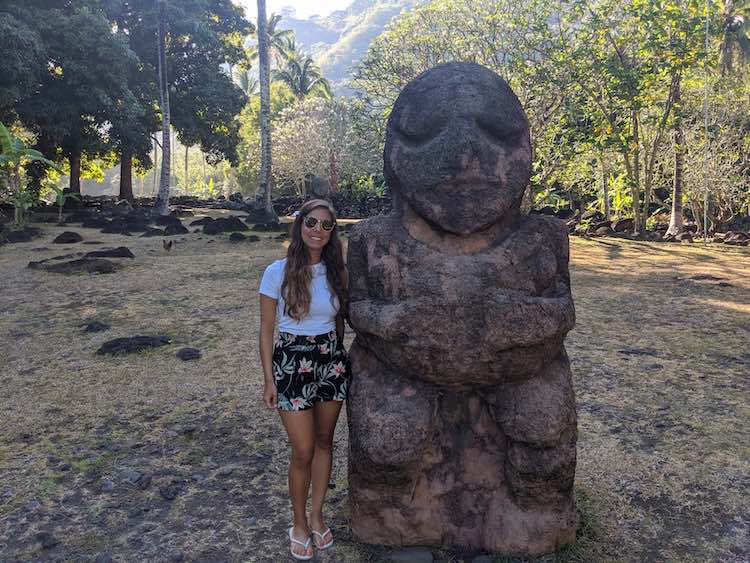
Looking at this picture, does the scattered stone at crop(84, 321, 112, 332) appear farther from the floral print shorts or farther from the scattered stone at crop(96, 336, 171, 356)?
the floral print shorts

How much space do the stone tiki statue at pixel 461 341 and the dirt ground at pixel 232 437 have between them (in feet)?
0.87

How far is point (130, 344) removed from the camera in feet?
20.9

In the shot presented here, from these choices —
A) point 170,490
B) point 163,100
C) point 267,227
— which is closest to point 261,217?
point 267,227

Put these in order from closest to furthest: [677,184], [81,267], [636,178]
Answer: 1. [81,267]
2. [636,178]
3. [677,184]

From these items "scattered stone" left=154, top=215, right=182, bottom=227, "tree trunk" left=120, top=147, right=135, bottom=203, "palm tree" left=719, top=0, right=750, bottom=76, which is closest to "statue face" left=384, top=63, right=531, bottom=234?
"scattered stone" left=154, top=215, right=182, bottom=227

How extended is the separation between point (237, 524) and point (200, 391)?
212 cm

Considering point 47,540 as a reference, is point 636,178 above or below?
above

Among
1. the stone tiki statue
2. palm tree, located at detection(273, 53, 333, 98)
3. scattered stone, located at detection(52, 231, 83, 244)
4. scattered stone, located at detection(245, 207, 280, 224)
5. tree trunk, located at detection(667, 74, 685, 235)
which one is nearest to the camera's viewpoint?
the stone tiki statue

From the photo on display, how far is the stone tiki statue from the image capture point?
283cm

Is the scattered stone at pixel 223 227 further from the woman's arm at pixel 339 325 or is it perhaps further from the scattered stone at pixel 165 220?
the woman's arm at pixel 339 325

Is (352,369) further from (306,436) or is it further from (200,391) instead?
(200,391)

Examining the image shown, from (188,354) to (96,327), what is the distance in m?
1.75

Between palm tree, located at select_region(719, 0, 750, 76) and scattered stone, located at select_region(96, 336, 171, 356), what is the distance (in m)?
20.3

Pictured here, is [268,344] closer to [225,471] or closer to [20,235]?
[225,471]
